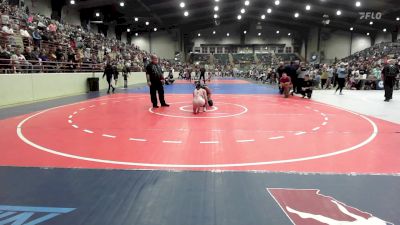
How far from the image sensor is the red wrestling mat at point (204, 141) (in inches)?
192

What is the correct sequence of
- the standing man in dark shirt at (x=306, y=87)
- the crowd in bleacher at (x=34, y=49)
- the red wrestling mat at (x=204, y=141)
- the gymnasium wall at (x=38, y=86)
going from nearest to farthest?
the red wrestling mat at (x=204, y=141), the gymnasium wall at (x=38, y=86), the crowd in bleacher at (x=34, y=49), the standing man in dark shirt at (x=306, y=87)

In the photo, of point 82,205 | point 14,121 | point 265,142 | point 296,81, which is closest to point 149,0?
point 296,81

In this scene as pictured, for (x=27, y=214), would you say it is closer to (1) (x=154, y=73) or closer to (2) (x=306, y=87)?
(1) (x=154, y=73)

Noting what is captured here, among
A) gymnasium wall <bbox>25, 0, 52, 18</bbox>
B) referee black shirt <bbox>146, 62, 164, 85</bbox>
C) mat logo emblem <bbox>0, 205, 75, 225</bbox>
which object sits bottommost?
mat logo emblem <bbox>0, 205, 75, 225</bbox>

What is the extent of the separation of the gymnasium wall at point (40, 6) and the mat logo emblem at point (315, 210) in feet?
104

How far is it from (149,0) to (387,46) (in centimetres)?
3461

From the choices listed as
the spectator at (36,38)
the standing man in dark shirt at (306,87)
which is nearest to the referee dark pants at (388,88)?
the standing man in dark shirt at (306,87)

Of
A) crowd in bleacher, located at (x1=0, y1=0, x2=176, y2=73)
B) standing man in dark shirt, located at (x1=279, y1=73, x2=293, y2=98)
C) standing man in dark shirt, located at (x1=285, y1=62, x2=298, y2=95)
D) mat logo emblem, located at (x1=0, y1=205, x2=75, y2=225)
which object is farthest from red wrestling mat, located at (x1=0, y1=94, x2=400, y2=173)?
standing man in dark shirt, located at (x1=285, y1=62, x2=298, y2=95)

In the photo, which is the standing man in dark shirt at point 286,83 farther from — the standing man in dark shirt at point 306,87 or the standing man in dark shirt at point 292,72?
the standing man in dark shirt at point 292,72

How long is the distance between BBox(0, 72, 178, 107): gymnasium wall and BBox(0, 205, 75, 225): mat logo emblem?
10346 mm

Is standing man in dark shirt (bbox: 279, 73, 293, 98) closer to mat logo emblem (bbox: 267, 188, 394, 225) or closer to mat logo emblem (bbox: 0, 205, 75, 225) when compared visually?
mat logo emblem (bbox: 267, 188, 394, 225)

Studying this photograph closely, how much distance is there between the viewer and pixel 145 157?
5.21 meters

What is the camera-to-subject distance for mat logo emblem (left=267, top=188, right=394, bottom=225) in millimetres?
3064

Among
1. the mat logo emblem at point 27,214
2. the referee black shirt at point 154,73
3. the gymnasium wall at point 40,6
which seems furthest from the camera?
the gymnasium wall at point 40,6
